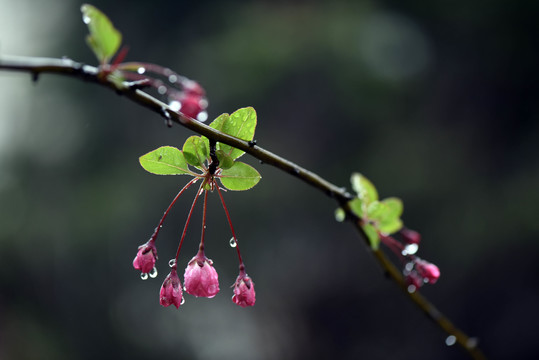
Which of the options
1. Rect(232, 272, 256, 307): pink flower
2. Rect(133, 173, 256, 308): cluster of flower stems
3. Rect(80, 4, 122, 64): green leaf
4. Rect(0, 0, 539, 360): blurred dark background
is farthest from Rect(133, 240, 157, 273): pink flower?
Rect(0, 0, 539, 360): blurred dark background

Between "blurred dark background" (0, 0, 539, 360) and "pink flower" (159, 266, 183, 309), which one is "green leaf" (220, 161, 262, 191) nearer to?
"pink flower" (159, 266, 183, 309)

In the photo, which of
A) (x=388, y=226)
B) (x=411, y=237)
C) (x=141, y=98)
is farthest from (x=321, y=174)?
(x=141, y=98)

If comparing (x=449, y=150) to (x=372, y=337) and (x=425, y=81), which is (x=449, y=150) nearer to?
(x=425, y=81)

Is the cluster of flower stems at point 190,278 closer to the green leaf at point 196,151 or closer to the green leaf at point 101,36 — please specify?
the green leaf at point 196,151

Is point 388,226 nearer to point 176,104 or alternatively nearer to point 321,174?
point 176,104

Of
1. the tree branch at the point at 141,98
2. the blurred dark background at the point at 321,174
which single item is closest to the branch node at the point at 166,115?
the tree branch at the point at 141,98

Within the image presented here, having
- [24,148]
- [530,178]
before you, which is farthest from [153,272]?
[24,148]
